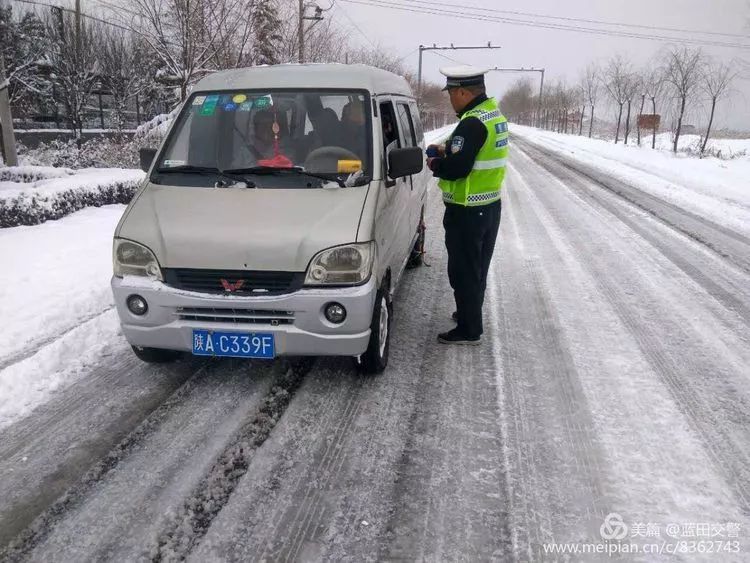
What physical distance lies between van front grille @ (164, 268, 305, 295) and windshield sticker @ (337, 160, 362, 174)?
1.00 meters

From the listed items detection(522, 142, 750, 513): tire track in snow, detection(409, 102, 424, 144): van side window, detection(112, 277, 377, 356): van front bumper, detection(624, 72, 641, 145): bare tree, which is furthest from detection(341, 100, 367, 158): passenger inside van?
detection(624, 72, 641, 145): bare tree

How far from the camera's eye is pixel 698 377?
3801 millimetres

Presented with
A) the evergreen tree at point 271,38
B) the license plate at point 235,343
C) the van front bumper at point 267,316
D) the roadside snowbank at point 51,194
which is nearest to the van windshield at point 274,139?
the van front bumper at point 267,316

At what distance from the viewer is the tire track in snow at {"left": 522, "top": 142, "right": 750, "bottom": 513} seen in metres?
2.92

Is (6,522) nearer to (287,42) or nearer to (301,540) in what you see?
(301,540)

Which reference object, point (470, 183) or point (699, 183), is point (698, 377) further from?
point (699, 183)

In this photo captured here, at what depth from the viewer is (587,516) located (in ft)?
8.14

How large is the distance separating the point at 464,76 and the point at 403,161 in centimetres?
76

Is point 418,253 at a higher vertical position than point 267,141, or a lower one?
lower

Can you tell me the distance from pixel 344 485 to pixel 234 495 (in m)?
0.53

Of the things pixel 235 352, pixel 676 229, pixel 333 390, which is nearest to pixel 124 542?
pixel 235 352

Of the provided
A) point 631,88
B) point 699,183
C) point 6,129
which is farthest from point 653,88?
point 6,129

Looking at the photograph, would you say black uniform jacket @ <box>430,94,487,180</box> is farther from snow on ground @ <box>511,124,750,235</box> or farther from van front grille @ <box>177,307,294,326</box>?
snow on ground @ <box>511,124,750,235</box>

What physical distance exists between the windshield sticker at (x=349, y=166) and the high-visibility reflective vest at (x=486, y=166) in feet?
2.31
